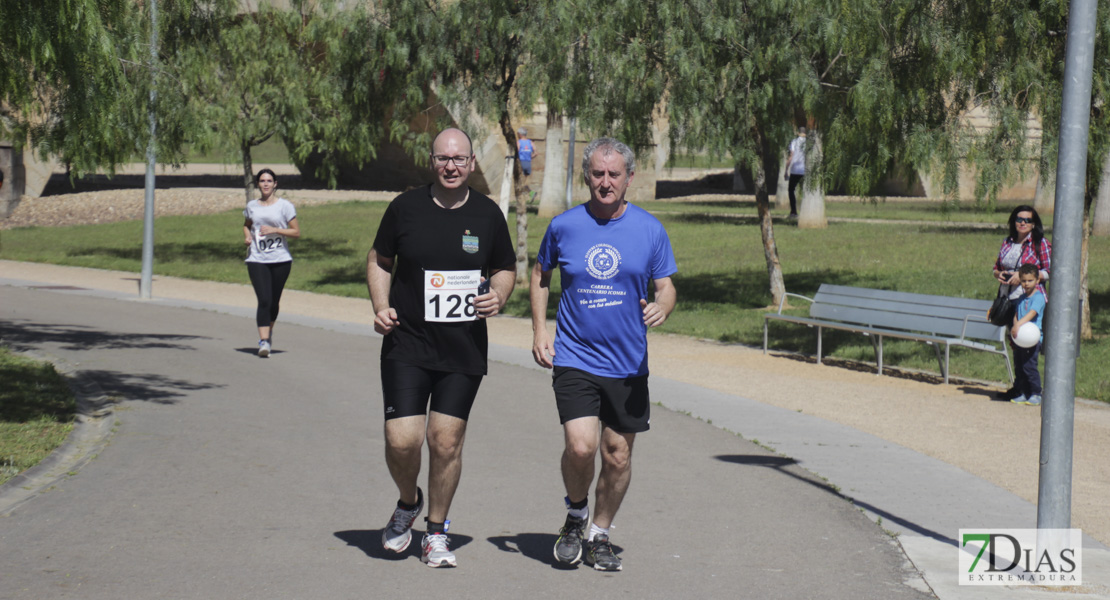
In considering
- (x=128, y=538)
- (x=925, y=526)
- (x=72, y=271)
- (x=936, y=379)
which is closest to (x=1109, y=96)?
(x=936, y=379)

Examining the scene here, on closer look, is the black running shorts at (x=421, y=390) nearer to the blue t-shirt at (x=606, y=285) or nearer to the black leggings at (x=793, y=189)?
the blue t-shirt at (x=606, y=285)

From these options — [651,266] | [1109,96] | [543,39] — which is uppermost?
[543,39]

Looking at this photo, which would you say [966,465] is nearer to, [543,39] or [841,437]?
[841,437]

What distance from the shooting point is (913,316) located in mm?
12820

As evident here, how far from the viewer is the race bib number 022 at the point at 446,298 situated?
18.6 feet

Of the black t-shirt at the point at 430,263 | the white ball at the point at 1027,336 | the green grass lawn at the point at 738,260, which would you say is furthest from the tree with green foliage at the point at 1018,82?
the black t-shirt at the point at 430,263

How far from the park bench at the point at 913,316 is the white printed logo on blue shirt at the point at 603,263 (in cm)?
689

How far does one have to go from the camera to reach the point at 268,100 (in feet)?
78.3

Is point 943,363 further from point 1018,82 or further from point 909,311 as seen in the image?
point 1018,82

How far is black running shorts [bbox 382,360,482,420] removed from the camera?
18.5 ft

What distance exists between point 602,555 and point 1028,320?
20.7ft

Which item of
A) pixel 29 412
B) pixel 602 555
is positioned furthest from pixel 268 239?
pixel 602 555

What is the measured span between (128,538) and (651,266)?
109 inches

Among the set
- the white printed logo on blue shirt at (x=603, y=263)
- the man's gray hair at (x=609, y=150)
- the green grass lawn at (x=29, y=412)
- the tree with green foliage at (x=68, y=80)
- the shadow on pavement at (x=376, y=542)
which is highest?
the tree with green foliage at (x=68, y=80)
